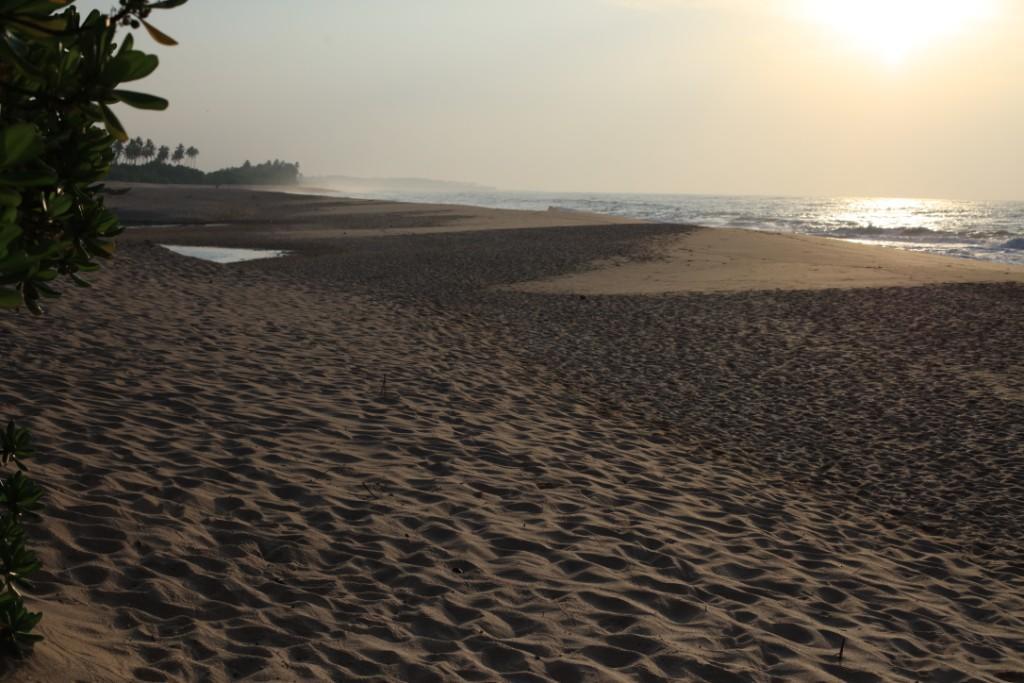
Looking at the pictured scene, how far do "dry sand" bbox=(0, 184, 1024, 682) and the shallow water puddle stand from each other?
12053mm

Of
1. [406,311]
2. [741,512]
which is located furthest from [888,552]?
[406,311]

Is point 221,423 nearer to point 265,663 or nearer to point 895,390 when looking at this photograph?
point 265,663

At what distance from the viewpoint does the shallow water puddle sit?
26219 mm

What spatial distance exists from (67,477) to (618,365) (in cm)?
829

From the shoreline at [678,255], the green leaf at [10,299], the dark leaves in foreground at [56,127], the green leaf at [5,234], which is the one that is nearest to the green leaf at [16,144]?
the dark leaves in foreground at [56,127]

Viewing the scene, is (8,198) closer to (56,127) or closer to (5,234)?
(5,234)

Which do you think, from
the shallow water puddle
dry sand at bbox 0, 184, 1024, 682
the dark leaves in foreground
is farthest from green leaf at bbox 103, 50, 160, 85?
the shallow water puddle

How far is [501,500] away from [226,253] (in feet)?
77.0

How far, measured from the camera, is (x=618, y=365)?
12750mm

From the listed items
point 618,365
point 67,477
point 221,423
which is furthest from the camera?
point 618,365

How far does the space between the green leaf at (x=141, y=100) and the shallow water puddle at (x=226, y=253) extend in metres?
24.1

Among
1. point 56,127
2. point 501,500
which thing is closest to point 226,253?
point 501,500

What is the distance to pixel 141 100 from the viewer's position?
2102 millimetres

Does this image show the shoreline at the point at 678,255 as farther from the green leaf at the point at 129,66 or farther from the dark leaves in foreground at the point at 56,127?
the green leaf at the point at 129,66
